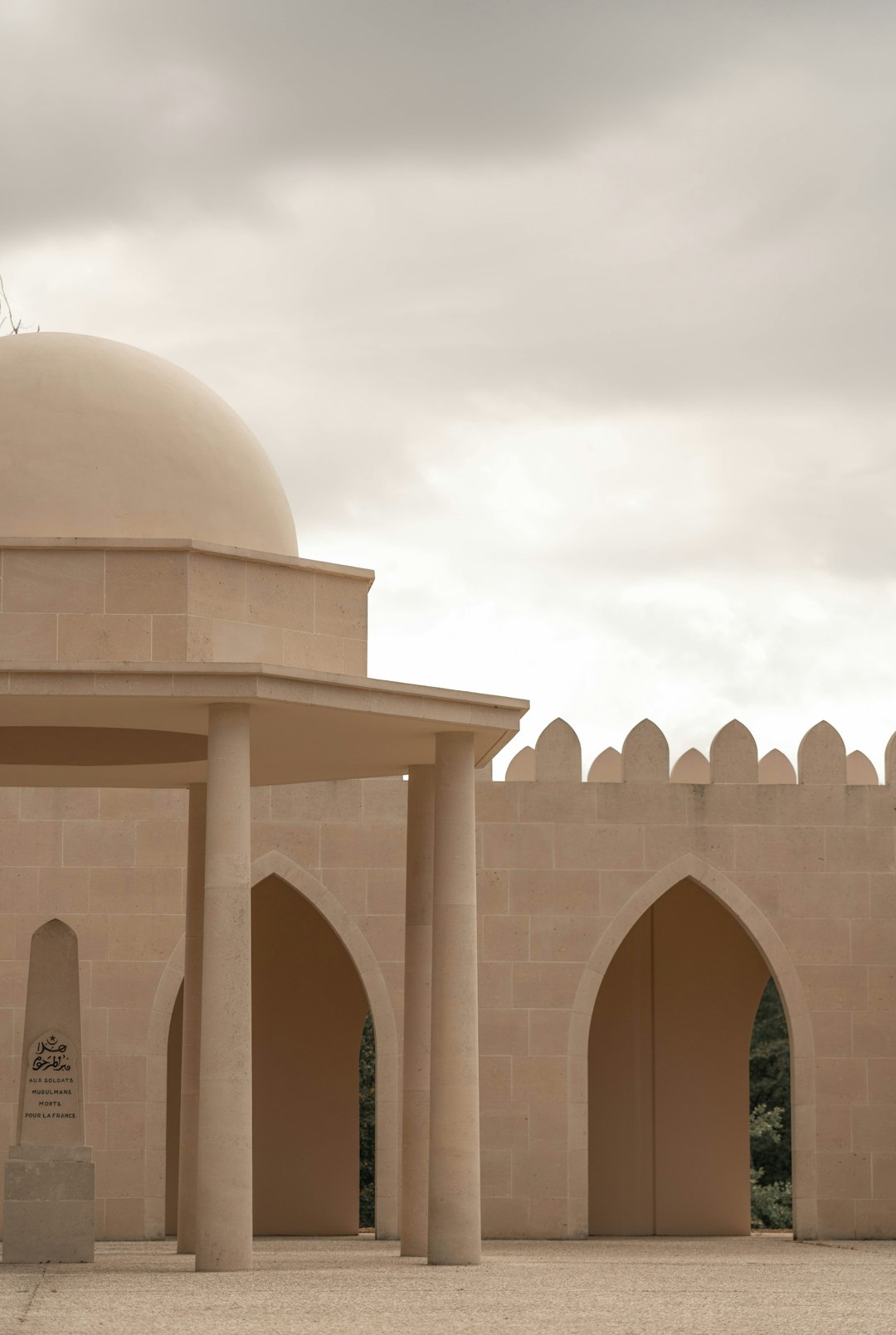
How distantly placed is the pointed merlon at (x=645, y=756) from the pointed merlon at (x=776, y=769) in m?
1.27

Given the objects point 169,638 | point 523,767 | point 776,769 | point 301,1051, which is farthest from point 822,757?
point 169,638

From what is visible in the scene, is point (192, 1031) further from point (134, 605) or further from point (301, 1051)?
point (301, 1051)

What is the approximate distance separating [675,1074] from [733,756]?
5.89 m

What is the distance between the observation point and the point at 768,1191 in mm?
39656

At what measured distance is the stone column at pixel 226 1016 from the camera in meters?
15.0

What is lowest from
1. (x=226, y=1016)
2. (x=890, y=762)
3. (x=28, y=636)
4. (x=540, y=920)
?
(x=226, y=1016)

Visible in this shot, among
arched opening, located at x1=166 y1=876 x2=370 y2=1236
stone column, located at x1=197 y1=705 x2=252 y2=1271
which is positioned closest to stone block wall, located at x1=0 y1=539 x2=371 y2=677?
stone column, located at x1=197 y1=705 x2=252 y2=1271

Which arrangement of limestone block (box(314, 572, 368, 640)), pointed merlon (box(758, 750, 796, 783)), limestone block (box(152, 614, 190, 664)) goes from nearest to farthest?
1. limestone block (box(152, 614, 190, 664))
2. limestone block (box(314, 572, 368, 640))
3. pointed merlon (box(758, 750, 796, 783))

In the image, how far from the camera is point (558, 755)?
23984mm

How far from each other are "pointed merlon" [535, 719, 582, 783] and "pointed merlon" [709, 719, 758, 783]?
1698mm

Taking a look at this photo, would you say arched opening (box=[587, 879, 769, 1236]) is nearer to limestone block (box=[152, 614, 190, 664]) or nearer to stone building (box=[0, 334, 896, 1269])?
stone building (box=[0, 334, 896, 1269])

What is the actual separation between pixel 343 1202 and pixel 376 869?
6786mm

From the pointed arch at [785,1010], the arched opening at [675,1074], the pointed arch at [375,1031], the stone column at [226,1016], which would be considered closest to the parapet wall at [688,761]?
the pointed arch at [785,1010]

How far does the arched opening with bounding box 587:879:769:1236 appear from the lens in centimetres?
2720
